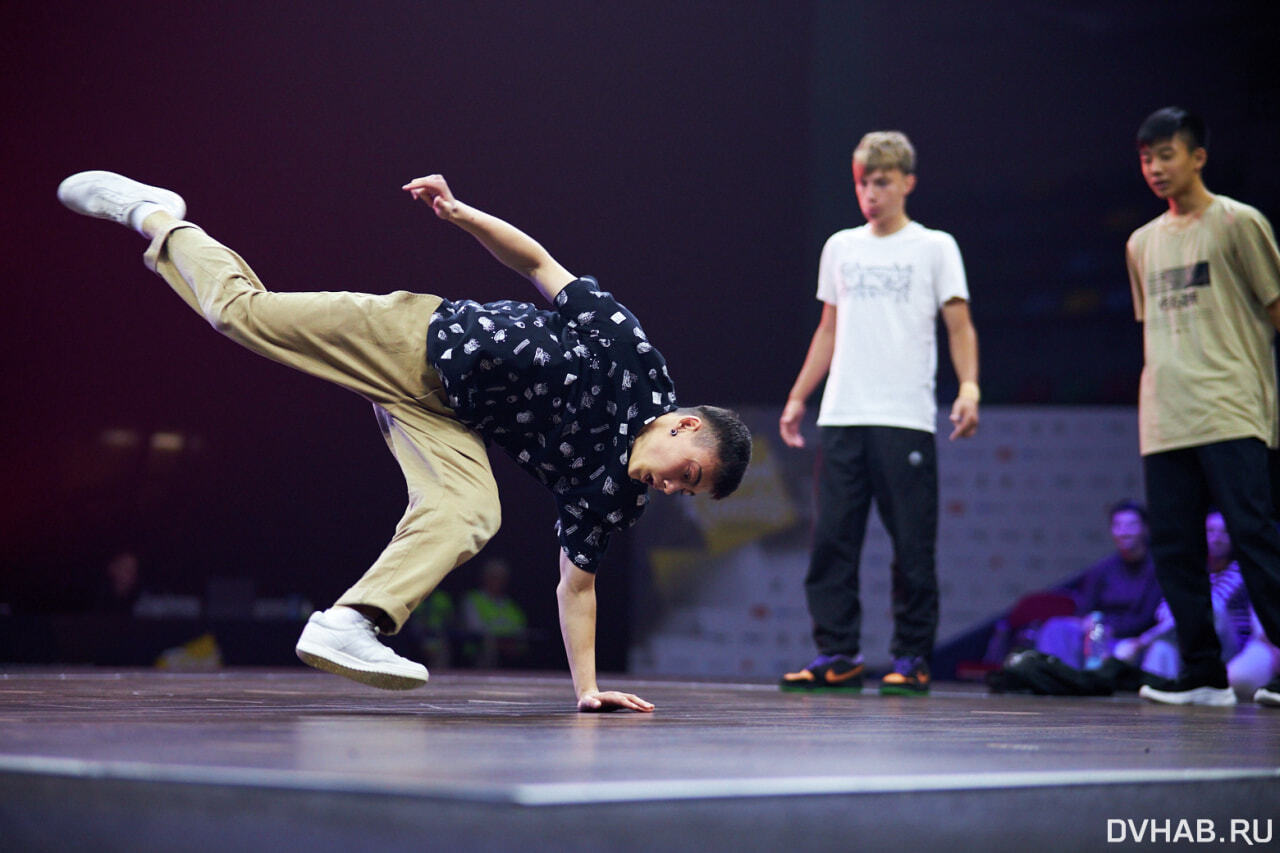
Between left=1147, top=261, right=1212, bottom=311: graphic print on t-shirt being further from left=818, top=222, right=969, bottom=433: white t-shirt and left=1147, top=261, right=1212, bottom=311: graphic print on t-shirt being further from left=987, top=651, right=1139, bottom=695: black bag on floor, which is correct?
left=987, top=651, right=1139, bottom=695: black bag on floor

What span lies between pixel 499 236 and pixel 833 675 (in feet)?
5.85

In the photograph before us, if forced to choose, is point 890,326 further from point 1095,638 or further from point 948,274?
point 1095,638

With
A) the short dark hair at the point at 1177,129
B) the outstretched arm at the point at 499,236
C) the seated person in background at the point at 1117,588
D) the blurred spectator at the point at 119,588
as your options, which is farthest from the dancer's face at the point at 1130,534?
the blurred spectator at the point at 119,588

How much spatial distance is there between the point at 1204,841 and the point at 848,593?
2.38 metres

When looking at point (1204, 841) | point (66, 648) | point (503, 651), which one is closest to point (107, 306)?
point (66, 648)

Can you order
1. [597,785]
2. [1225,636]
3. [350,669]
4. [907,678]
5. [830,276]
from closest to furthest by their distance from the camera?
[597,785] → [350,669] → [907,678] → [830,276] → [1225,636]

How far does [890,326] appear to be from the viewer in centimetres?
365

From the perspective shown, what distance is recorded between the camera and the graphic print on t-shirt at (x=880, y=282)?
3.67 m

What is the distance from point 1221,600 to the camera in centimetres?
447

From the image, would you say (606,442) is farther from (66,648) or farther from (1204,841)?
(66,648)

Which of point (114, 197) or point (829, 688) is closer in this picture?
point (114, 197)

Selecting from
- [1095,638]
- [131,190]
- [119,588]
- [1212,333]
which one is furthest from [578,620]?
[119,588]

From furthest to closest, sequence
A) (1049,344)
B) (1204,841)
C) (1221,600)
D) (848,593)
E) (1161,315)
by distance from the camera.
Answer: (1049,344) → (1221,600) → (848,593) → (1161,315) → (1204,841)

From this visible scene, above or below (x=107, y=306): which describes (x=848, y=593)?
below
